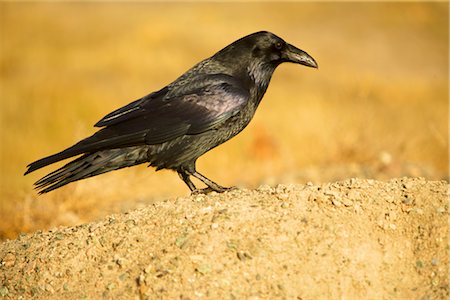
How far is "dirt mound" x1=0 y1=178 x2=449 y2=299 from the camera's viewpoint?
5215 millimetres

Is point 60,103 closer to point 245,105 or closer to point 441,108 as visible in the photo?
point 441,108

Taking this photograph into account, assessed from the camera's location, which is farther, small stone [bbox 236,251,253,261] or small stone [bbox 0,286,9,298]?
small stone [bbox 0,286,9,298]

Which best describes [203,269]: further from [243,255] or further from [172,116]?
[172,116]

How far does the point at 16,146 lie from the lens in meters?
16.2

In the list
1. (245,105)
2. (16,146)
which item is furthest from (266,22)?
(245,105)

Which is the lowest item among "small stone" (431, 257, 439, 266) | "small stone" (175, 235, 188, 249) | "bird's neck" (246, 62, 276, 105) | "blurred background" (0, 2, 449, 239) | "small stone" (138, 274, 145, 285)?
"small stone" (138, 274, 145, 285)

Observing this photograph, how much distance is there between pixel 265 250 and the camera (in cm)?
536

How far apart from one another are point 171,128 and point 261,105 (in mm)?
11261

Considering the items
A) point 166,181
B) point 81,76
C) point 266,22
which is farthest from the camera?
point 266,22

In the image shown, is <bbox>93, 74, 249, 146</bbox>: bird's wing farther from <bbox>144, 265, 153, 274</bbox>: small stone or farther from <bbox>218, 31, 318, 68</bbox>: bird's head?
<bbox>144, 265, 153, 274</bbox>: small stone

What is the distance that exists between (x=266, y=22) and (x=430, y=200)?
2477 centimetres

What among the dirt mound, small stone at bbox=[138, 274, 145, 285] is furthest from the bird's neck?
small stone at bbox=[138, 274, 145, 285]

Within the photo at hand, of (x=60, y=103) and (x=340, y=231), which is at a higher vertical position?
(x=60, y=103)

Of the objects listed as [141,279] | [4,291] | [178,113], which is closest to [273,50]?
[178,113]
